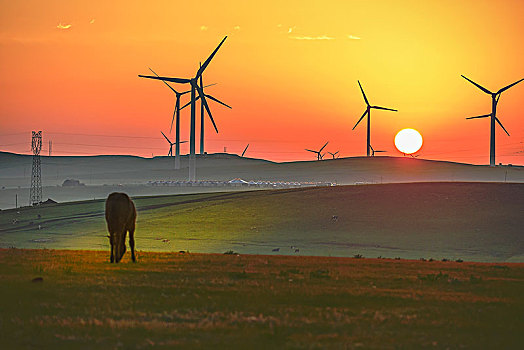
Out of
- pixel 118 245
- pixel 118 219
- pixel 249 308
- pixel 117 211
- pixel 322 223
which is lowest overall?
pixel 322 223

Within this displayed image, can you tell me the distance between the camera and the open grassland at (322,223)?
62312mm

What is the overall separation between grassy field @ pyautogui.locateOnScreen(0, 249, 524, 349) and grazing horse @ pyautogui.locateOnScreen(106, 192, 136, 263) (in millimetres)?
933

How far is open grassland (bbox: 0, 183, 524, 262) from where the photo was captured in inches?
2453

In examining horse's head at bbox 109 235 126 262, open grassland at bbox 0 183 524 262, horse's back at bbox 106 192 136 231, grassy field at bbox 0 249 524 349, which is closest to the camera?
grassy field at bbox 0 249 524 349

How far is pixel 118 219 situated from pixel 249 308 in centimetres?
948

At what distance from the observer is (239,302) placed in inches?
588

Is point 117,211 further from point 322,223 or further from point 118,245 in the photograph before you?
point 322,223

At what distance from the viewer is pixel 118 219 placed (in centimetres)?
2262

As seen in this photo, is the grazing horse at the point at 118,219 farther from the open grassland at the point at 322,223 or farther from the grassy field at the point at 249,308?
the open grassland at the point at 322,223

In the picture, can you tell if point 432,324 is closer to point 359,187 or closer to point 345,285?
point 345,285

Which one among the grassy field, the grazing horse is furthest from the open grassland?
the grassy field

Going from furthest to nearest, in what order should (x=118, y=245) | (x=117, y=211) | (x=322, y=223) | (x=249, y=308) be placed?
(x=322, y=223), (x=118, y=245), (x=117, y=211), (x=249, y=308)

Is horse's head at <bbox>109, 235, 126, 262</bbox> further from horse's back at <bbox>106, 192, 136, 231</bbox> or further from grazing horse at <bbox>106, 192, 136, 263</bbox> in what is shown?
horse's back at <bbox>106, 192, 136, 231</bbox>

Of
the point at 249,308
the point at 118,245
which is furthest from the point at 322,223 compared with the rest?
the point at 249,308
